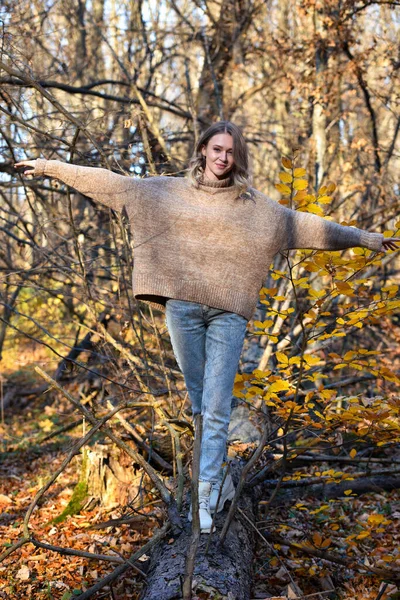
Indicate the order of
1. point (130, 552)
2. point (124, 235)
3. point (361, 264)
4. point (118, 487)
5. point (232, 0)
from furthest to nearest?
point (232, 0)
point (118, 487)
point (124, 235)
point (130, 552)
point (361, 264)

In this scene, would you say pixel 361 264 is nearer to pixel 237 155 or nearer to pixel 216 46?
pixel 237 155

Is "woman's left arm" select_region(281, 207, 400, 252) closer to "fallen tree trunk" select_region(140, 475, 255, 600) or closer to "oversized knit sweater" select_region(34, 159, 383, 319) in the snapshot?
"oversized knit sweater" select_region(34, 159, 383, 319)

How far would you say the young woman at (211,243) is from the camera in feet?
10.2

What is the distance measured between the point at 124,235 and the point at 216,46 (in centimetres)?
574

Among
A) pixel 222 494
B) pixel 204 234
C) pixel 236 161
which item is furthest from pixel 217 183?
pixel 222 494

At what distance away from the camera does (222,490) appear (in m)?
3.12

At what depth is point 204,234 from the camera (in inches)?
124

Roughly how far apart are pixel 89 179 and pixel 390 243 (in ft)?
5.43

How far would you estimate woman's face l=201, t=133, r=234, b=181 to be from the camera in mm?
3100

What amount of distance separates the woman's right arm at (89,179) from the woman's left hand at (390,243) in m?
1.39

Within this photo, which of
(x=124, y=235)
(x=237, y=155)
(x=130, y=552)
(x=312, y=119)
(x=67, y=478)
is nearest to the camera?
(x=237, y=155)

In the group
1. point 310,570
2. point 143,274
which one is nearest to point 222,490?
point 310,570

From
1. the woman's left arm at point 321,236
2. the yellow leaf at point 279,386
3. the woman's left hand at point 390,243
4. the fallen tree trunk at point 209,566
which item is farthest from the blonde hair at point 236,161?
the fallen tree trunk at point 209,566

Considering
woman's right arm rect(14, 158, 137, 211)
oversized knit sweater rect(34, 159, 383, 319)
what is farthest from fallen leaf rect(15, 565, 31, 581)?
woman's right arm rect(14, 158, 137, 211)
